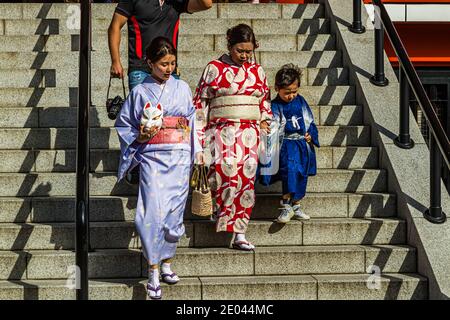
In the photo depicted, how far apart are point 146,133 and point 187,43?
11.7 ft

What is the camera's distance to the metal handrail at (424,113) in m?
6.82

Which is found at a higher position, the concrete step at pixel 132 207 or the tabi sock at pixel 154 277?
the concrete step at pixel 132 207

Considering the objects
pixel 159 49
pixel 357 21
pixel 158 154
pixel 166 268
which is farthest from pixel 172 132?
pixel 357 21

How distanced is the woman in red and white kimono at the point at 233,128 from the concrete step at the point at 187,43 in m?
2.41

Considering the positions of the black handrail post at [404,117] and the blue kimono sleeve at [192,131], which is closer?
the blue kimono sleeve at [192,131]

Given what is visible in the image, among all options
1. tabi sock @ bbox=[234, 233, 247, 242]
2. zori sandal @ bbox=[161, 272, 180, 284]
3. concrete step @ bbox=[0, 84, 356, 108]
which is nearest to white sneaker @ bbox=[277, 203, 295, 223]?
tabi sock @ bbox=[234, 233, 247, 242]

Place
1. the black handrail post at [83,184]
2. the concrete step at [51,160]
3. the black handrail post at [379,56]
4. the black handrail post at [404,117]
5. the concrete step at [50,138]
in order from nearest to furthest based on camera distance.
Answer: the black handrail post at [83,184]
the black handrail post at [404,117]
the concrete step at [51,160]
the concrete step at [50,138]
the black handrail post at [379,56]

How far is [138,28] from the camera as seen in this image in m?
7.20

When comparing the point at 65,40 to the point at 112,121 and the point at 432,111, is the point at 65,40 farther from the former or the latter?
the point at 432,111

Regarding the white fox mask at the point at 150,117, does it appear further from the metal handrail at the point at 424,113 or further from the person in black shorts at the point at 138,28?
the metal handrail at the point at 424,113

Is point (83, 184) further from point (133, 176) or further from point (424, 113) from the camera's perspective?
point (424, 113)

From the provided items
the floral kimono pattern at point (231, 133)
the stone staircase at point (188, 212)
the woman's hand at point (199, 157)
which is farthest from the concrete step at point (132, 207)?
the woman's hand at point (199, 157)

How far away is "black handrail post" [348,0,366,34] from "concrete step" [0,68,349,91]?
63cm
